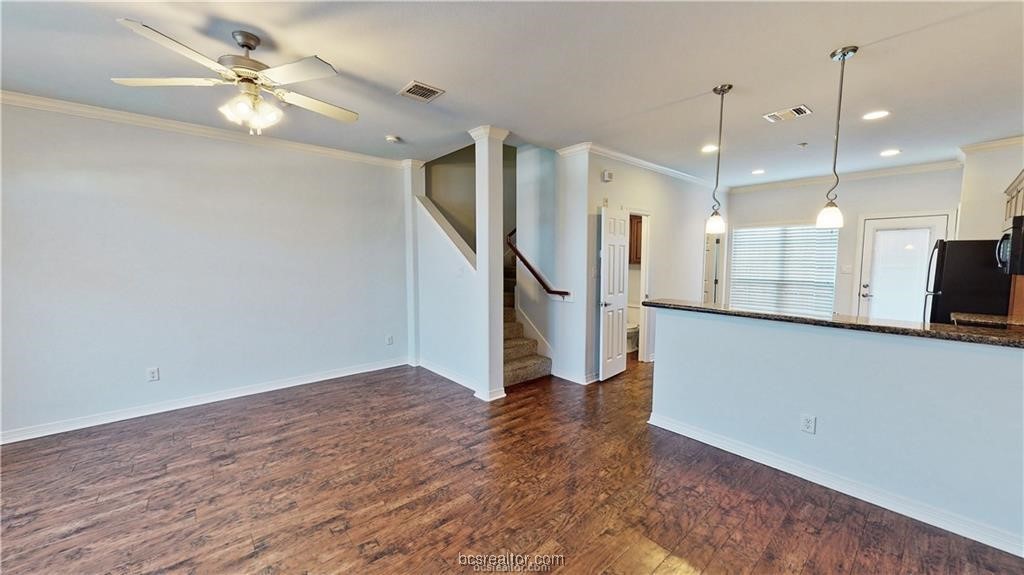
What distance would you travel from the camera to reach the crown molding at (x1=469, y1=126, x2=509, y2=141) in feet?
11.7

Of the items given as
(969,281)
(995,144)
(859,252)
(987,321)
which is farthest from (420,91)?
(859,252)

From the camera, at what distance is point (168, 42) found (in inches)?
67.0

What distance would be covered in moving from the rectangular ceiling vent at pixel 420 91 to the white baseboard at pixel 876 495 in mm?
3212

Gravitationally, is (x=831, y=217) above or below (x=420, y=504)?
above

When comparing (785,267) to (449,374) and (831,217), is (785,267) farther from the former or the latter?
(449,374)

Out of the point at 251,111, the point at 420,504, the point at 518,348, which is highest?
the point at 251,111

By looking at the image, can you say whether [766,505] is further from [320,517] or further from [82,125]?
[82,125]

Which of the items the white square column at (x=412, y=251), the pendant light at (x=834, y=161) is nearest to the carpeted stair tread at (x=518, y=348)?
the white square column at (x=412, y=251)

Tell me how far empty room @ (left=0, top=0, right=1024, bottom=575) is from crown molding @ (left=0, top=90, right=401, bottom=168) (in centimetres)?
2

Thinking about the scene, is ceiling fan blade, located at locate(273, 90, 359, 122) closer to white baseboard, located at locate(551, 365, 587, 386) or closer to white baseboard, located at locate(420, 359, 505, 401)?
white baseboard, located at locate(420, 359, 505, 401)

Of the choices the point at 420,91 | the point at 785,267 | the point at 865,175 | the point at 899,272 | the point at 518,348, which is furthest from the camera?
the point at 785,267

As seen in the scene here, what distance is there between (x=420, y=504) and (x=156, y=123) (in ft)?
12.7

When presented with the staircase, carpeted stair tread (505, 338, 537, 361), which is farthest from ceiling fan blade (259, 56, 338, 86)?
carpeted stair tread (505, 338, 537, 361)

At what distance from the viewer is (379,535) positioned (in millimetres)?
1995
